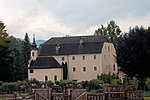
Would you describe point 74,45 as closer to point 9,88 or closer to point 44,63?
point 44,63

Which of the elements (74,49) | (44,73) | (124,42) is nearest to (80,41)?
(74,49)

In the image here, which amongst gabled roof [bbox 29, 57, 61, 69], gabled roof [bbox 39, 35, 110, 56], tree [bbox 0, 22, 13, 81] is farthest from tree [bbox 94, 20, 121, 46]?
tree [bbox 0, 22, 13, 81]

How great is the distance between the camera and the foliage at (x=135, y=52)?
63094 millimetres

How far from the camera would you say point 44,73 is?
98.9 meters

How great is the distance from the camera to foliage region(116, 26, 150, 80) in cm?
6309

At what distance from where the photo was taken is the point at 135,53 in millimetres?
63875

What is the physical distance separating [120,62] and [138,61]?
4106 mm

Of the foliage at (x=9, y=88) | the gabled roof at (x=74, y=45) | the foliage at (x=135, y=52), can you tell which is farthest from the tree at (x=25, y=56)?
the foliage at (x=135, y=52)

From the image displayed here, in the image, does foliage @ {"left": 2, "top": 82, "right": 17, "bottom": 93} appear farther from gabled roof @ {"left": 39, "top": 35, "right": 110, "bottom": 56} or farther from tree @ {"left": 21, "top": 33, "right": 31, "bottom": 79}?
tree @ {"left": 21, "top": 33, "right": 31, "bottom": 79}

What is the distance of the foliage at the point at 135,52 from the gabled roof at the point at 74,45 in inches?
1163

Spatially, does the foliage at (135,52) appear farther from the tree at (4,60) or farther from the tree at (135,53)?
the tree at (4,60)

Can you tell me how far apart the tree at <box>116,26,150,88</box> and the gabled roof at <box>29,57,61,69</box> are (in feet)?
107

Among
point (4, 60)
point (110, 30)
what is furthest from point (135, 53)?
point (110, 30)

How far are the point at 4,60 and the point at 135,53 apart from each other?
32.1 metres
